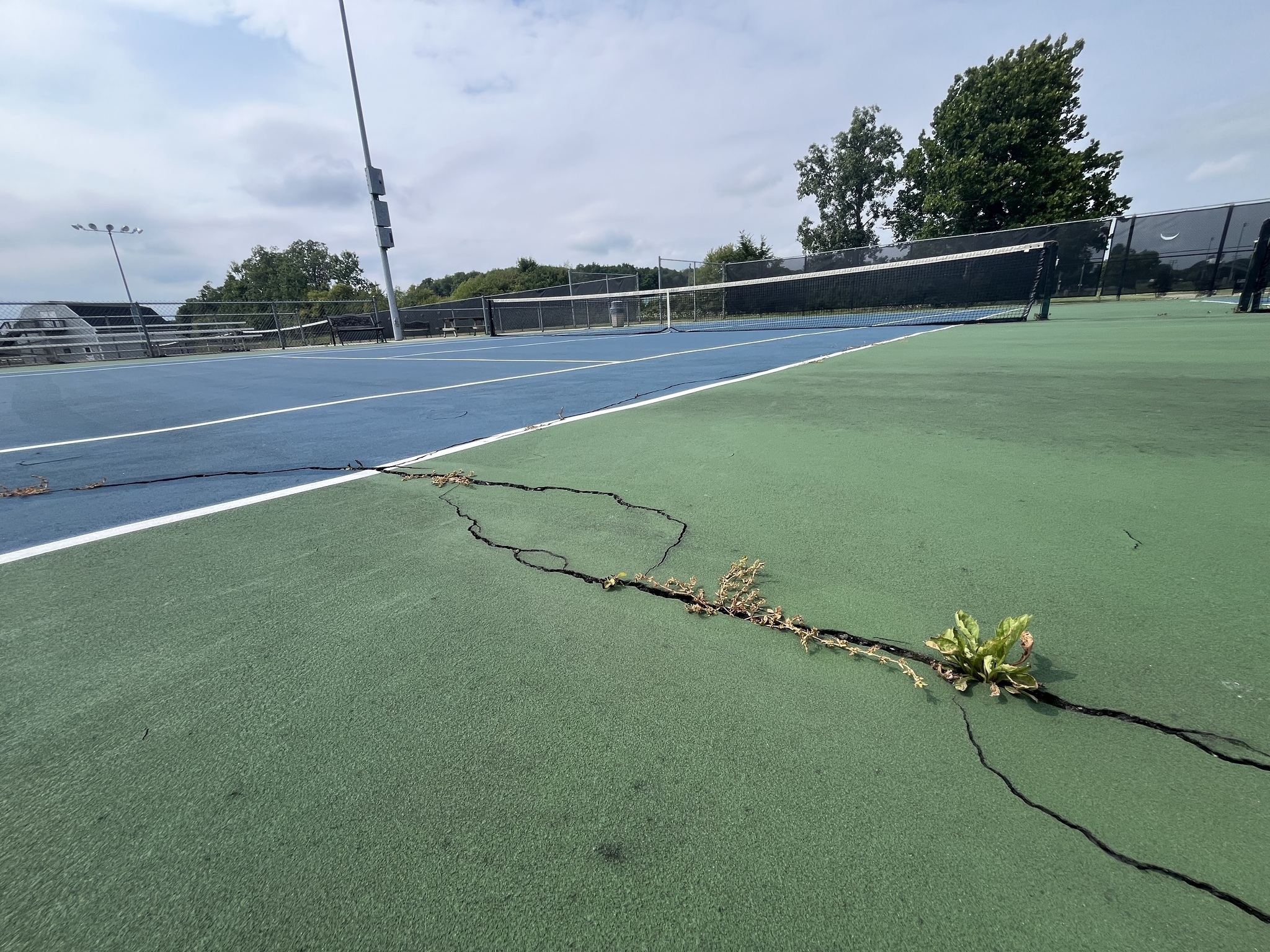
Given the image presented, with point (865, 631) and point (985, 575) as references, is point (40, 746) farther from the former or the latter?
point (985, 575)

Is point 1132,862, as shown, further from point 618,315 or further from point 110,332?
point 110,332

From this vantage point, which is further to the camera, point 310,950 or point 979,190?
point 979,190

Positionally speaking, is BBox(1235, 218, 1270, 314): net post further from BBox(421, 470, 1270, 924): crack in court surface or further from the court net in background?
BBox(421, 470, 1270, 924): crack in court surface

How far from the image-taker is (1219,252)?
17750 mm

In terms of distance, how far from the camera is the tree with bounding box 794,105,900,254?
37875 mm

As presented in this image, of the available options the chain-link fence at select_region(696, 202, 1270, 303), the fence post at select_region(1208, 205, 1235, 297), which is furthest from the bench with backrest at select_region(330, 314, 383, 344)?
the fence post at select_region(1208, 205, 1235, 297)

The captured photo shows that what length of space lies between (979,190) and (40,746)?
36.4 metres

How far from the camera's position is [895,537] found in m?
1.99

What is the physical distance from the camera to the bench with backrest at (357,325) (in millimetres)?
26344

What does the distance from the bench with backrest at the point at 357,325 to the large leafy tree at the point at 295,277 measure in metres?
39.2

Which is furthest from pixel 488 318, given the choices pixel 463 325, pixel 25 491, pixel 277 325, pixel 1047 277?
pixel 25 491

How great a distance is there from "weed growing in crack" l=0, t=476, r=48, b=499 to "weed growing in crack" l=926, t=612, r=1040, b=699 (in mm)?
A: 4479

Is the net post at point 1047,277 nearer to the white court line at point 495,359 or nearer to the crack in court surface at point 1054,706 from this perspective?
the white court line at point 495,359

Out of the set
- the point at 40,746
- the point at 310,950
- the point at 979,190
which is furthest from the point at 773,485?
the point at 979,190
